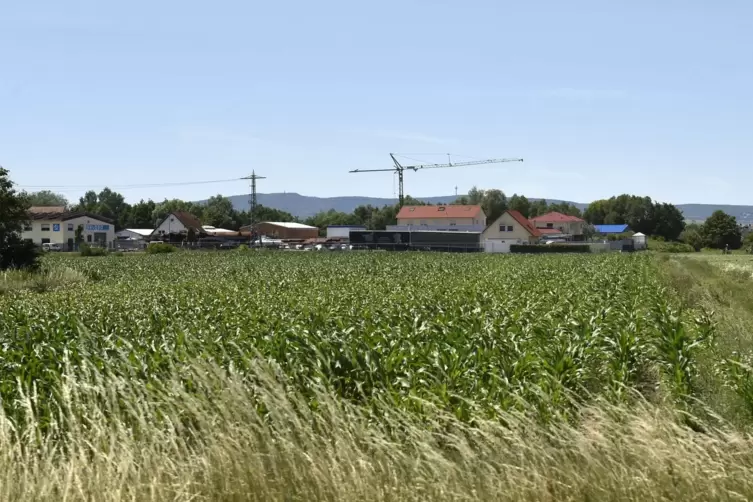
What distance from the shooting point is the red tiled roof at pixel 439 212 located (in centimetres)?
13712

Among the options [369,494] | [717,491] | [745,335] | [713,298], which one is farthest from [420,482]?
[713,298]

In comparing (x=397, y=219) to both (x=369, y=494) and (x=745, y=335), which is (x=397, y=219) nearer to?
(x=745, y=335)

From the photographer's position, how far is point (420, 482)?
6.51 meters

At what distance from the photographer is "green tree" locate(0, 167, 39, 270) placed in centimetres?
3381

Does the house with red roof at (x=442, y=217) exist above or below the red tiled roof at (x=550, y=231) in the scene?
above

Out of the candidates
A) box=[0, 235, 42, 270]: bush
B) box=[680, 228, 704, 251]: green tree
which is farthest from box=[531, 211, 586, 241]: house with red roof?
box=[0, 235, 42, 270]: bush

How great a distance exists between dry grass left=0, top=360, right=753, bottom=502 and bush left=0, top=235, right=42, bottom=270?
29.4m

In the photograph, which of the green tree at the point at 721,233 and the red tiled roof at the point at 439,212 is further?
the red tiled roof at the point at 439,212

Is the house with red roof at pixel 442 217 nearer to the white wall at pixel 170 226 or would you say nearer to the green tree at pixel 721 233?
the green tree at pixel 721 233

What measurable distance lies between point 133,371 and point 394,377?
304 cm

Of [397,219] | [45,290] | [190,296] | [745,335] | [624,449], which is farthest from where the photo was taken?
[397,219]

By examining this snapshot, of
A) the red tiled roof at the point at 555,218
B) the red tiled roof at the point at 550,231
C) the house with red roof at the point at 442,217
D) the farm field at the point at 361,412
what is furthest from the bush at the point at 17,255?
the red tiled roof at the point at 555,218

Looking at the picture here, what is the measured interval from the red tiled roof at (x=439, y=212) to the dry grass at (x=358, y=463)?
130m

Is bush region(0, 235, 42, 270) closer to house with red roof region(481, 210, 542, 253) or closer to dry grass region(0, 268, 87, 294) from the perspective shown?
dry grass region(0, 268, 87, 294)
